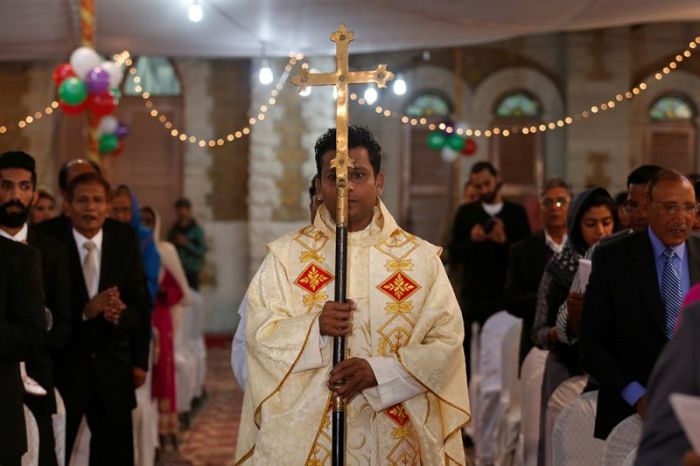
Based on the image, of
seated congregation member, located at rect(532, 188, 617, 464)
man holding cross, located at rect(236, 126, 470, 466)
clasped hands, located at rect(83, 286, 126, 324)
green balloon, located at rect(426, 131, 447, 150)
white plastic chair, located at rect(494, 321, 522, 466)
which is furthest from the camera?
green balloon, located at rect(426, 131, 447, 150)

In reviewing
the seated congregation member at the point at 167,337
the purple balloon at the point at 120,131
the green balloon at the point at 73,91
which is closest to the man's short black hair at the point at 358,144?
the seated congregation member at the point at 167,337

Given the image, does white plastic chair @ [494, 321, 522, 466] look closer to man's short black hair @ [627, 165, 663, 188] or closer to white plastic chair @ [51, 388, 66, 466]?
man's short black hair @ [627, 165, 663, 188]

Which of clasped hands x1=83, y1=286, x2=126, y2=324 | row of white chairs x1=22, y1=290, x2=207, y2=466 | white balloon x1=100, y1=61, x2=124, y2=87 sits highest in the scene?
white balloon x1=100, y1=61, x2=124, y2=87

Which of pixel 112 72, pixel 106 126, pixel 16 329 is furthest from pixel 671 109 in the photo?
pixel 16 329

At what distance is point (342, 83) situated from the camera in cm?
421

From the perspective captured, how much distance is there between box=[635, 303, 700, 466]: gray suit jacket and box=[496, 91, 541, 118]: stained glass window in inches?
621

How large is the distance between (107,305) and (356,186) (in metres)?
2.57

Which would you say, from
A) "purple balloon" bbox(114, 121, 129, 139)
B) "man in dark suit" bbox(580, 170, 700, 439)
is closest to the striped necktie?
"man in dark suit" bbox(580, 170, 700, 439)

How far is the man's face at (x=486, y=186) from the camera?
32.2 feet

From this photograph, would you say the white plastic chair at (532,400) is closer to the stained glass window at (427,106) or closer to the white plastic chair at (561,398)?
the white plastic chair at (561,398)

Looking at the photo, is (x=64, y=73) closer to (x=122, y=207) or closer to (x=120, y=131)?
(x=122, y=207)

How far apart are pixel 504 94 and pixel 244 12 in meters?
8.53

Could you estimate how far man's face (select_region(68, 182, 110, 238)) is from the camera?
6.56 meters

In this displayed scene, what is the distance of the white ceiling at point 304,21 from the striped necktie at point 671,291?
464 cm
